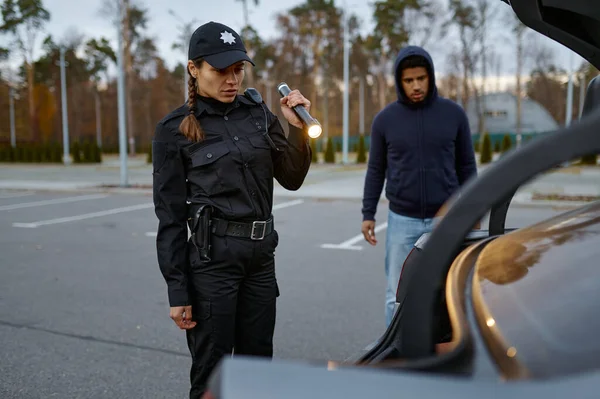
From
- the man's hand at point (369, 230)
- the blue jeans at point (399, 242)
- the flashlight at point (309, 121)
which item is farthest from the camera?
the man's hand at point (369, 230)

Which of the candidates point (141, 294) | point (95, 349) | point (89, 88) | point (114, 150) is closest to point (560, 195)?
point (141, 294)

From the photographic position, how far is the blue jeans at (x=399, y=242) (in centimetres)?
341

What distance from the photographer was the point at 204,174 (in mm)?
2289

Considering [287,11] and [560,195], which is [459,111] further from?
[287,11]

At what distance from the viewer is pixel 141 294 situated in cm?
529

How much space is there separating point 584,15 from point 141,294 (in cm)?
442

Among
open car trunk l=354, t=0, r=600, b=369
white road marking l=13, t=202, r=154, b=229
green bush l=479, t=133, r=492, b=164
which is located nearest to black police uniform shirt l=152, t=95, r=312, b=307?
open car trunk l=354, t=0, r=600, b=369

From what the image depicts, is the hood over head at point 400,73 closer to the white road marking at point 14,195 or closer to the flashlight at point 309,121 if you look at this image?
the flashlight at point 309,121

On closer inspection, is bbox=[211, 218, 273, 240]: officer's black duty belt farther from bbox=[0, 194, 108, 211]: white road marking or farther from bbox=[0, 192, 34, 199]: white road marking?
bbox=[0, 192, 34, 199]: white road marking

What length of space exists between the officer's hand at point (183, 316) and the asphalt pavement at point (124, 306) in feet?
3.71

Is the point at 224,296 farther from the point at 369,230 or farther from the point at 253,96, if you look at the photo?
the point at 369,230

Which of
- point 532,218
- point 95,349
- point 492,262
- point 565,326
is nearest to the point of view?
point 565,326

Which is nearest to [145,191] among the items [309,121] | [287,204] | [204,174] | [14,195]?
[14,195]

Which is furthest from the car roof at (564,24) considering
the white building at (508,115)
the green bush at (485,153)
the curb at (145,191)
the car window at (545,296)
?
the white building at (508,115)
